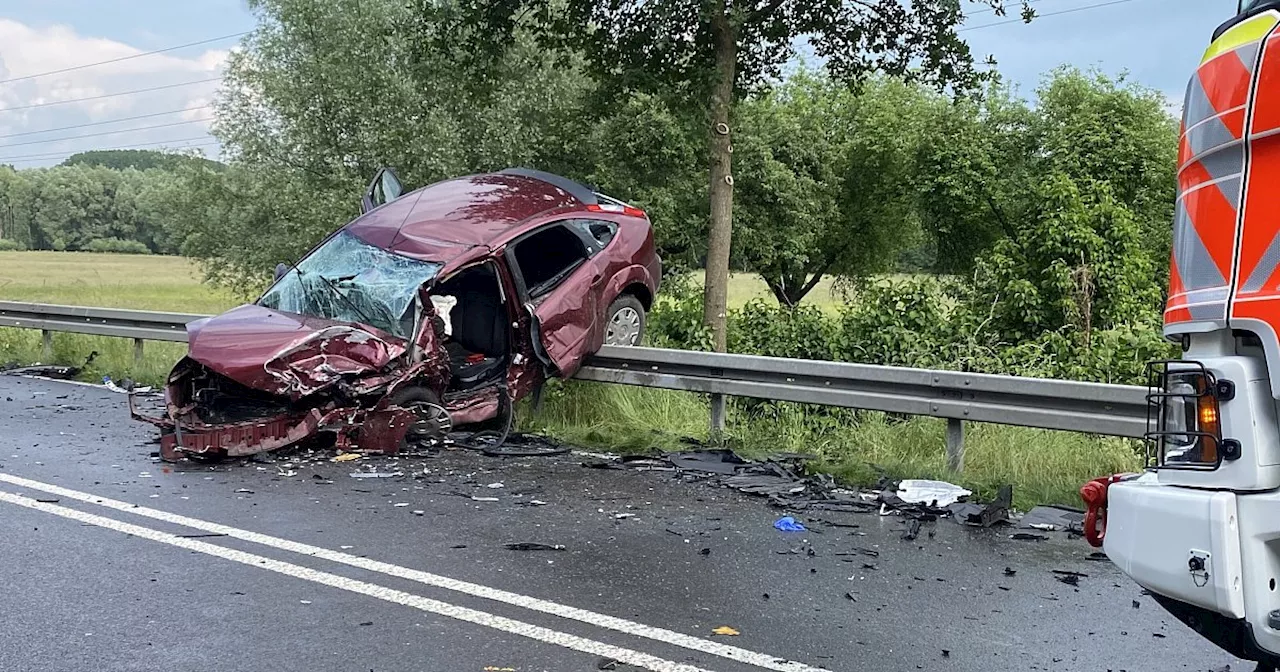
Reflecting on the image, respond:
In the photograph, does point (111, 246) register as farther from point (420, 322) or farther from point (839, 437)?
point (839, 437)

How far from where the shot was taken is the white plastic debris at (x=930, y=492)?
5867mm

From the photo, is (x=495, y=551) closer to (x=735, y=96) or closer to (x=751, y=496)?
(x=751, y=496)

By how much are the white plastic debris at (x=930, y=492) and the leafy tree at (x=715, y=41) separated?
513cm

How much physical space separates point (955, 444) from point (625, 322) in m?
3.35

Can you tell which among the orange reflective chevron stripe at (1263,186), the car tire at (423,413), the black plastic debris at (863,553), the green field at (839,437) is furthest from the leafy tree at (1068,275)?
the orange reflective chevron stripe at (1263,186)

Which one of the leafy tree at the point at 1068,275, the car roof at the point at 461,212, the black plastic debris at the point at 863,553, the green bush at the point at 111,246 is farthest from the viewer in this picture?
the green bush at the point at 111,246

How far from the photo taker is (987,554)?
4.95m

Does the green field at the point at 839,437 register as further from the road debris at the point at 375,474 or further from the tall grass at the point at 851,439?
the road debris at the point at 375,474

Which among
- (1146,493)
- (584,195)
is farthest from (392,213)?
(1146,493)

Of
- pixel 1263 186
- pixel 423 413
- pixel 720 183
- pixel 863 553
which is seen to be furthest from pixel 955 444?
pixel 720 183

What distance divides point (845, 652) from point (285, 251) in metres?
20.4

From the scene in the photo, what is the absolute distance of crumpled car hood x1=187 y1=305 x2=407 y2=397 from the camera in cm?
677

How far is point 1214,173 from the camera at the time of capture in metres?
2.61

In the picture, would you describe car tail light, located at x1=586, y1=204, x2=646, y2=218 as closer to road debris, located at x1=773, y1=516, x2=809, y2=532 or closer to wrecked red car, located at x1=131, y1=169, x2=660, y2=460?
wrecked red car, located at x1=131, y1=169, x2=660, y2=460
